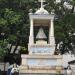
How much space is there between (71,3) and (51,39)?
14.5ft

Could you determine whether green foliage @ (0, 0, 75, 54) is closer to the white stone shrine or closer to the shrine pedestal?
the white stone shrine

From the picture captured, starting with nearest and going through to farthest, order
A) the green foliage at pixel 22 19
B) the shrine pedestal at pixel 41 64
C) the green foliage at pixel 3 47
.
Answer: the shrine pedestal at pixel 41 64 < the green foliage at pixel 3 47 < the green foliage at pixel 22 19

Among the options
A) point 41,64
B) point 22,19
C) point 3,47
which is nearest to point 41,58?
point 41,64

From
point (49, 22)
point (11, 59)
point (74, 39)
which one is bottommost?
point (11, 59)

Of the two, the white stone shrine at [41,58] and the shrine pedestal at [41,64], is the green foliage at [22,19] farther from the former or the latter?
the shrine pedestal at [41,64]

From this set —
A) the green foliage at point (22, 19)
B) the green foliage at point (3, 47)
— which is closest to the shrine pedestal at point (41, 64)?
the green foliage at point (3, 47)

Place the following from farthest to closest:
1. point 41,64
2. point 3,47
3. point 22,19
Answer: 1. point 22,19
2. point 3,47
3. point 41,64

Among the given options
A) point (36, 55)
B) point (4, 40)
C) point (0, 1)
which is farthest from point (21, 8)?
point (36, 55)

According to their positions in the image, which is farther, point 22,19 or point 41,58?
point 22,19

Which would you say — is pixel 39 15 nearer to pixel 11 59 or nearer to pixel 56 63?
pixel 56 63

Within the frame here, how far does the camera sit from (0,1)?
79.3 feet

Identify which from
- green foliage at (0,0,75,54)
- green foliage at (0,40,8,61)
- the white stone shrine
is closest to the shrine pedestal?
the white stone shrine

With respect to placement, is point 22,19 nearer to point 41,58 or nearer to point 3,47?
point 3,47

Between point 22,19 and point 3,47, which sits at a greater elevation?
point 22,19
